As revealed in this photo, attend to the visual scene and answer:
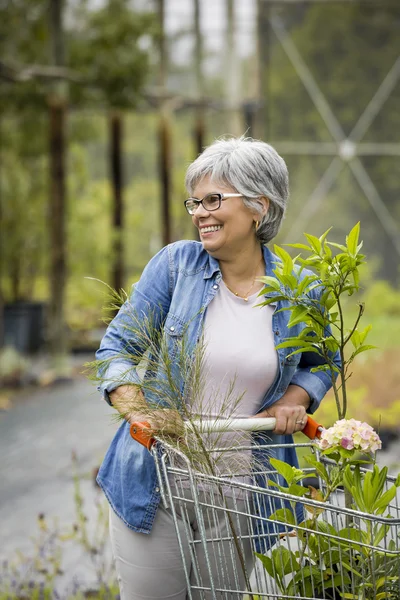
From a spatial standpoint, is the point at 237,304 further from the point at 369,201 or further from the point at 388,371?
the point at 369,201

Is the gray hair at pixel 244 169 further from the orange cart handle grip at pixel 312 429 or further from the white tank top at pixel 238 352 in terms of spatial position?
the orange cart handle grip at pixel 312 429

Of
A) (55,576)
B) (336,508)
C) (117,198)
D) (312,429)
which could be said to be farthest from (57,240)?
(336,508)

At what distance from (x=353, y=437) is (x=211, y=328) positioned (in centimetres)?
65

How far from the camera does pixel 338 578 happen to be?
2271 millimetres

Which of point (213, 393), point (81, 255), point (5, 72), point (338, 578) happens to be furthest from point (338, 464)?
point (81, 255)

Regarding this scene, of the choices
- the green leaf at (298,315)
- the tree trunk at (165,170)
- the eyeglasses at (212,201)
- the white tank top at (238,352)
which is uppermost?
the tree trunk at (165,170)

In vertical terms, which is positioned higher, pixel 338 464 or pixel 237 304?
pixel 237 304

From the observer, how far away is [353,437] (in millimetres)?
2217

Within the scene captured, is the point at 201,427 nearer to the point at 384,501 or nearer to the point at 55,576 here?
the point at 384,501

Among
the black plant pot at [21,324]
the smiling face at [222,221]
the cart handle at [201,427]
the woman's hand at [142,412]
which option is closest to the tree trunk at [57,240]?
the black plant pot at [21,324]

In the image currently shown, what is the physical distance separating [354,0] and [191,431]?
15.2m

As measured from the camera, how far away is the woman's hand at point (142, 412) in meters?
2.39

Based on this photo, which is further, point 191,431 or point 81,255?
point 81,255

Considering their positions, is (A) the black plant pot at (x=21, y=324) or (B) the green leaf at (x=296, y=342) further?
(A) the black plant pot at (x=21, y=324)
